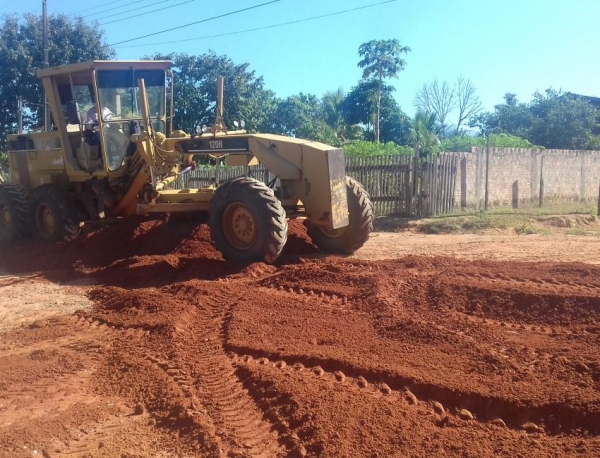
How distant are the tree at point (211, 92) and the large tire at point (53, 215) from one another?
16.6 meters

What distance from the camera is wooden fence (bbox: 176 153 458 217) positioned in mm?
16031

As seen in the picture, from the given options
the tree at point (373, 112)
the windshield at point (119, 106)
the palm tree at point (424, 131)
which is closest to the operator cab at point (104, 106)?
the windshield at point (119, 106)

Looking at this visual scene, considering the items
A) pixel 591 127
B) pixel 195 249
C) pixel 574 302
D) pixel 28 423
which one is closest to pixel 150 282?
pixel 195 249

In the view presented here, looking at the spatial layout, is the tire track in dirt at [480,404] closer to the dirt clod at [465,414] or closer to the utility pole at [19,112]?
the dirt clod at [465,414]

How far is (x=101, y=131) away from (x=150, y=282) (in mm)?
3417

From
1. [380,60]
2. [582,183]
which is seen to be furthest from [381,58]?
[582,183]

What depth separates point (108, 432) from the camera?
446cm

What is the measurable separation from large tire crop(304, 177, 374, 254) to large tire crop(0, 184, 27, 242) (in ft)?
19.0

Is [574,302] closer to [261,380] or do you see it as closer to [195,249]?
[261,380]

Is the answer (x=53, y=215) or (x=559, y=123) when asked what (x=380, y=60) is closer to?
(x=559, y=123)

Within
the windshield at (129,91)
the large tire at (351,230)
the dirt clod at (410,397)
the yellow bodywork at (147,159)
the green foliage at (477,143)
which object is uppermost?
the windshield at (129,91)

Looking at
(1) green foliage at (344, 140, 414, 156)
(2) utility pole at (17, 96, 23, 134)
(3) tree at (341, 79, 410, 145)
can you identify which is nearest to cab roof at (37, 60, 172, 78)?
(1) green foliage at (344, 140, 414, 156)

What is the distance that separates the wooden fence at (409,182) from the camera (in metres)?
16.0

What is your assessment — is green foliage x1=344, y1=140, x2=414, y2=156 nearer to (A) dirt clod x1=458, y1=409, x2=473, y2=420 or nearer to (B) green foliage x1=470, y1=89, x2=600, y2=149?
(B) green foliage x1=470, y1=89, x2=600, y2=149
